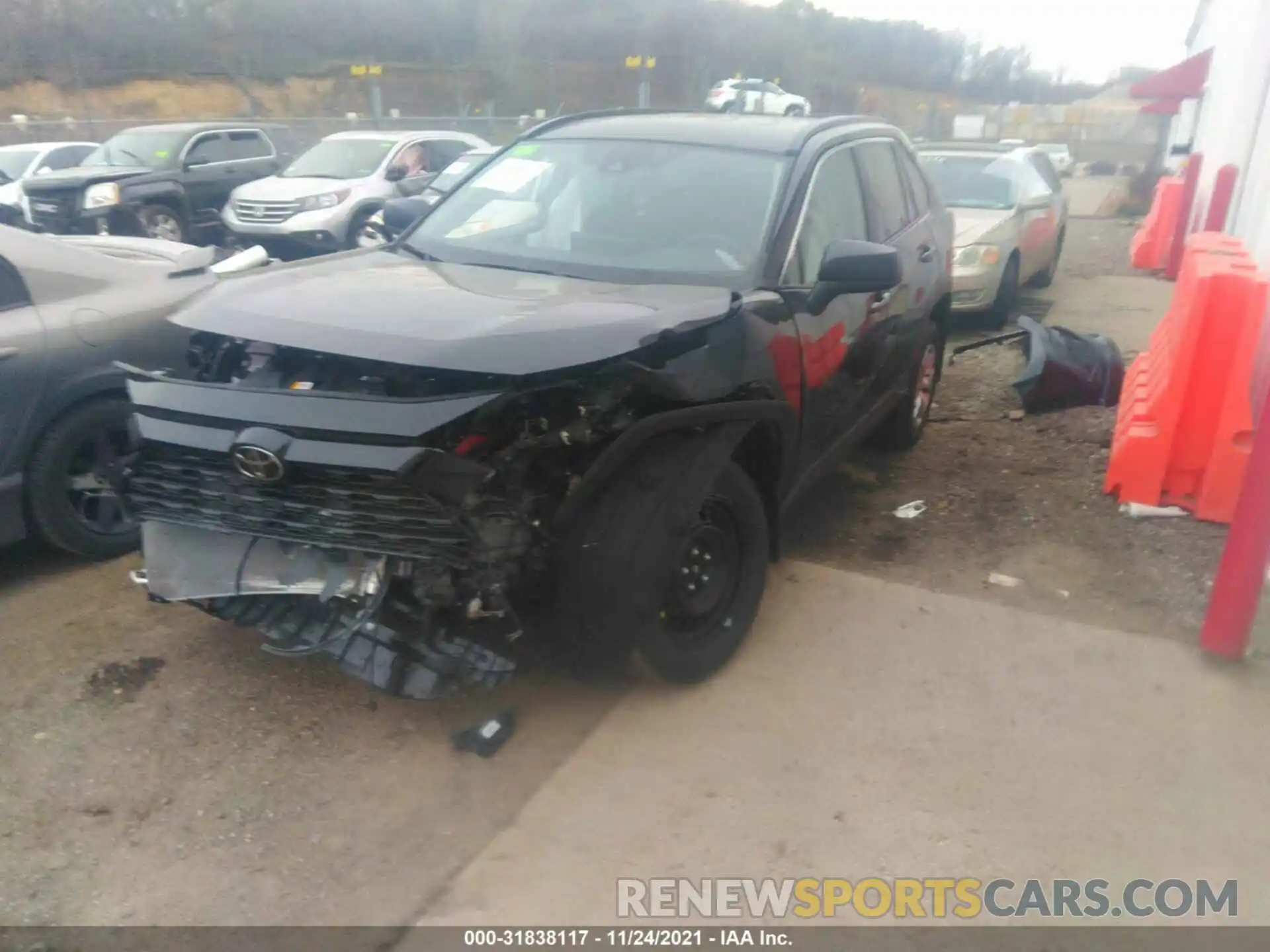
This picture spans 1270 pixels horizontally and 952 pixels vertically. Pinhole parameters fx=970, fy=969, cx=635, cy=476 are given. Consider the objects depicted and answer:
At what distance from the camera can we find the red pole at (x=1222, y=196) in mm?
9352

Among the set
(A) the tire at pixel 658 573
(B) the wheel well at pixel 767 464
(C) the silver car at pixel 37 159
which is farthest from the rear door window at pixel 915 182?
(C) the silver car at pixel 37 159

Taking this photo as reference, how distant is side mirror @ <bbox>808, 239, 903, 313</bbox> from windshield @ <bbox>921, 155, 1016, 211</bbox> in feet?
21.9

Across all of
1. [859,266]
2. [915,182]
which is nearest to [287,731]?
[859,266]

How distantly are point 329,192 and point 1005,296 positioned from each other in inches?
312

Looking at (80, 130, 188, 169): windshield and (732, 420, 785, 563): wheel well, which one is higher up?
(80, 130, 188, 169): windshield

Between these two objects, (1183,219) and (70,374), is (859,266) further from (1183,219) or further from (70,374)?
(1183,219)

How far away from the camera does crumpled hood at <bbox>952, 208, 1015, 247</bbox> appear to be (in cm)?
878

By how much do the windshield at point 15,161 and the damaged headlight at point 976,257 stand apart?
13719mm

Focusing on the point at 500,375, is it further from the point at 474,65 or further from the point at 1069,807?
the point at 474,65

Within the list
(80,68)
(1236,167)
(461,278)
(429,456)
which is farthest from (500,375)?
(80,68)

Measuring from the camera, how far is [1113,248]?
611 inches

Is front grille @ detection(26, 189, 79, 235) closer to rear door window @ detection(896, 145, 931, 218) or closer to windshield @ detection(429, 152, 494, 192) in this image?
windshield @ detection(429, 152, 494, 192)

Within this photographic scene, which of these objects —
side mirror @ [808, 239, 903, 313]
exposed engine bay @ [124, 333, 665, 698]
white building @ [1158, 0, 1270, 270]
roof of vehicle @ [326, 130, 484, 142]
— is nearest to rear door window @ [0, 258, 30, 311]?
exposed engine bay @ [124, 333, 665, 698]

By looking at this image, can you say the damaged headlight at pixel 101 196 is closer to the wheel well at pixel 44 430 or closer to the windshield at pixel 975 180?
the wheel well at pixel 44 430
